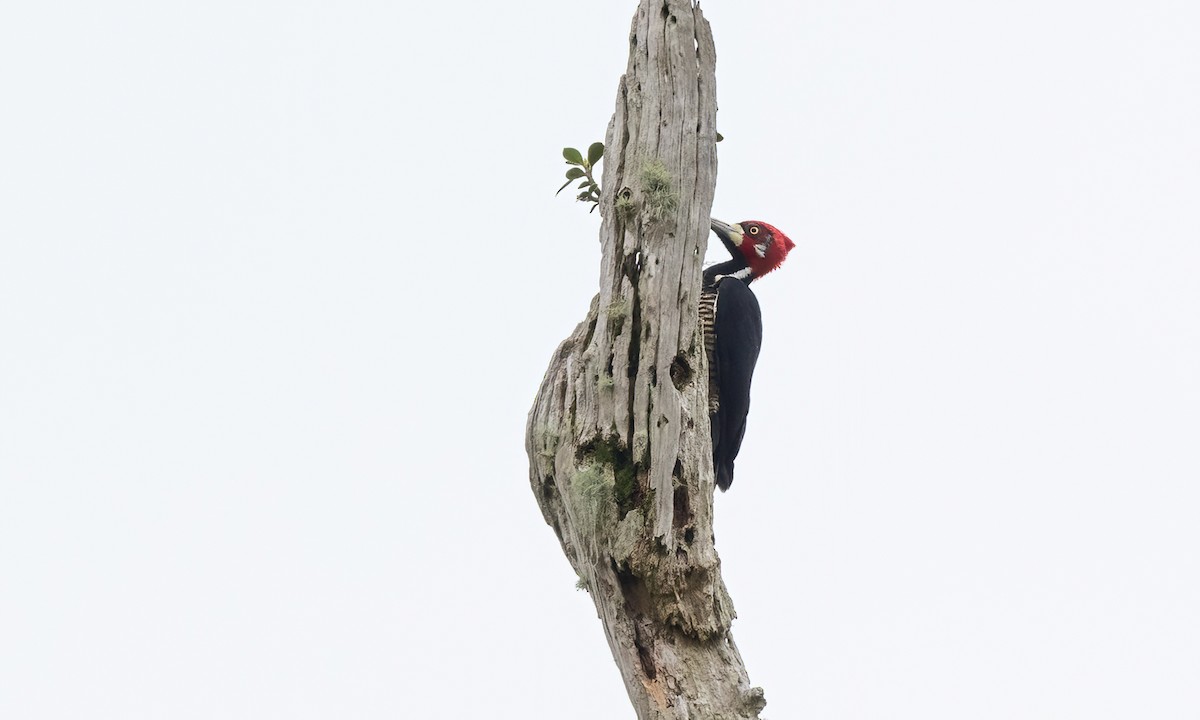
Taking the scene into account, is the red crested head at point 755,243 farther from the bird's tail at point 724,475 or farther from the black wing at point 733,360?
the bird's tail at point 724,475

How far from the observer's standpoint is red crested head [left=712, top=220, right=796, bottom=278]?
655 cm

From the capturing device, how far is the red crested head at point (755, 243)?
6.55 meters

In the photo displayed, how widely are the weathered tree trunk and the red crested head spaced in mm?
1652

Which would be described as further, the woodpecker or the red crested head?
the red crested head

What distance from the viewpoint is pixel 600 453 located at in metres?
4.69

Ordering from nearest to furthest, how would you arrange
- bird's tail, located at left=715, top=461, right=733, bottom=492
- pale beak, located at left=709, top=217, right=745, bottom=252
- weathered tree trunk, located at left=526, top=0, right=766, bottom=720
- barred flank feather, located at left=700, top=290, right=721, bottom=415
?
weathered tree trunk, located at left=526, top=0, right=766, bottom=720, barred flank feather, located at left=700, top=290, right=721, bottom=415, bird's tail, located at left=715, top=461, right=733, bottom=492, pale beak, located at left=709, top=217, right=745, bottom=252

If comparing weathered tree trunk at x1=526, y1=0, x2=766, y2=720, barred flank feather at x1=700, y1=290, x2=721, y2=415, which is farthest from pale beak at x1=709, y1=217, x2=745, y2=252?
weathered tree trunk at x1=526, y1=0, x2=766, y2=720

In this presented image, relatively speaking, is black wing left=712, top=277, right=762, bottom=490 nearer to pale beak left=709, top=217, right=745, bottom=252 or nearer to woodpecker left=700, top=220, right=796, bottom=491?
woodpecker left=700, top=220, right=796, bottom=491

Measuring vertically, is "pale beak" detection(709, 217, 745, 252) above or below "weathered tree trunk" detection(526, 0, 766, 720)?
above

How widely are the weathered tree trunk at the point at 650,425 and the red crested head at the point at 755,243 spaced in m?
1.65

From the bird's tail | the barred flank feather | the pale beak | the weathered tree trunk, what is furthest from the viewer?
the pale beak

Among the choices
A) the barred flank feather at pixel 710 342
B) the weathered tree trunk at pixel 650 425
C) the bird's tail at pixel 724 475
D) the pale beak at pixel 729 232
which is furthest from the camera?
the pale beak at pixel 729 232

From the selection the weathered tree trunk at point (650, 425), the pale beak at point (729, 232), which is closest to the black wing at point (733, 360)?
the pale beak at point (729, 232)

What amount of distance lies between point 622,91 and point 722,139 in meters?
0.51
